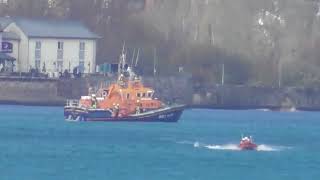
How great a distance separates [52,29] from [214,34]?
19879 mm

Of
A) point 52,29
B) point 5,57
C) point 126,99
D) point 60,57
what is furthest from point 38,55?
point 126,99

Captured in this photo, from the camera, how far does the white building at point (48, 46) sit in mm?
170625

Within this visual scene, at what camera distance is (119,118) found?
419ft

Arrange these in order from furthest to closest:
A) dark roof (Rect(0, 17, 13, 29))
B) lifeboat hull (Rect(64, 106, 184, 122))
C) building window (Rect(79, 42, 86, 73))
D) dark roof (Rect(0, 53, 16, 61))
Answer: building window (Rect(79, 42, 86, 73)), dark roof (Rect(0, 17, 13, 29)), dark roof (Rect(0, 53, 16, 61)), lifeboat hull (Rect(64, 106, 184, 122))

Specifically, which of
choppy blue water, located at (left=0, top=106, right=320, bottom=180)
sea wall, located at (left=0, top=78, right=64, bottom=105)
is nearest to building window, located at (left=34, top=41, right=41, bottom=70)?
sea wall, located at (left=0, top=78, right=64, bottom=105)

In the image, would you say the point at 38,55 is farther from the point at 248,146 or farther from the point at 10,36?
the point at 248,146

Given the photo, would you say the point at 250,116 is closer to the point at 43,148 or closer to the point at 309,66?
the point at 309,66

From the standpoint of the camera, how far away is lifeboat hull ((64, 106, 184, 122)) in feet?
417

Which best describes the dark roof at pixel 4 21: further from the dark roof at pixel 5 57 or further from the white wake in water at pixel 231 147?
the white wake in water at pixel 231 147

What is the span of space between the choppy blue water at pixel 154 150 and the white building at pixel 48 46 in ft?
110

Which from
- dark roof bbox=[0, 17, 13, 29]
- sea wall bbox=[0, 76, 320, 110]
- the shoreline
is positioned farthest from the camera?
dark roof bbox=[0, 17, 13, 29]

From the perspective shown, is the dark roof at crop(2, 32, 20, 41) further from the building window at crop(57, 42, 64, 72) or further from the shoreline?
the shoreline

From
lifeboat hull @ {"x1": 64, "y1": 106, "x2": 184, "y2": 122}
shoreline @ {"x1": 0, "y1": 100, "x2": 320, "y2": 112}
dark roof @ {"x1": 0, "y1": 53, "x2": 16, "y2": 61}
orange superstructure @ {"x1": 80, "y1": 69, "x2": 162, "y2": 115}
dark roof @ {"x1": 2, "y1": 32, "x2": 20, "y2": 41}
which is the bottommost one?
lifeboat hull @ {"x1": 64, "y1": 106, "x2": 184, "y2": 122}

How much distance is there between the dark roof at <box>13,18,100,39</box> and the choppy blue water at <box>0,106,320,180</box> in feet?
112
